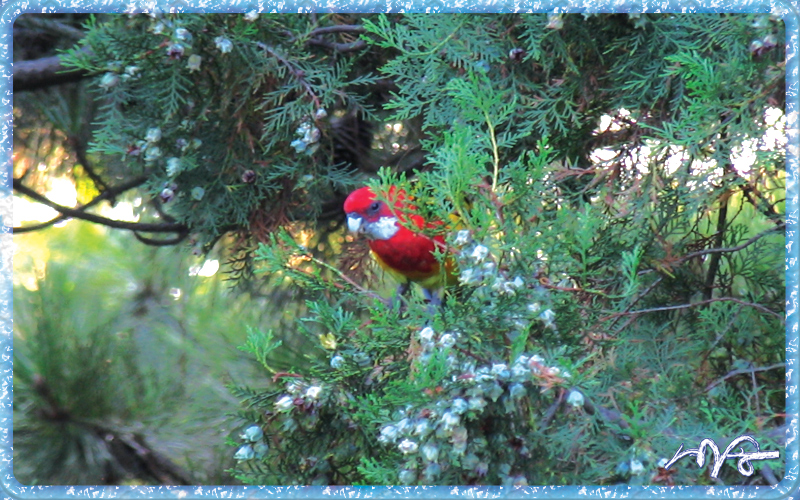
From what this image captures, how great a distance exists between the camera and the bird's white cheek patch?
4.29 feet

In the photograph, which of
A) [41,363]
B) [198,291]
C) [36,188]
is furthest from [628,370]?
[36,188]

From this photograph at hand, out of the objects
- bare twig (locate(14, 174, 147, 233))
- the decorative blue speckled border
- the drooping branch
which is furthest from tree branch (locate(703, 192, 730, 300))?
bare twig (locate(14, 174, 147, 233))

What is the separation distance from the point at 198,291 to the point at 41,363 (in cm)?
58

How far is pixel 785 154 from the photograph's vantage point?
37.8 inches

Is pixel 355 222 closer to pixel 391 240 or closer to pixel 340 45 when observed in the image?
pixel 391 240

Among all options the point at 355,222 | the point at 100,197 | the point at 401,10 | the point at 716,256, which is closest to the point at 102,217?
the point at 100,197

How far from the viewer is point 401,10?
1.12m

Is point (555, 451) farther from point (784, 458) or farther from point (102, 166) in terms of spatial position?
point (102, 166)

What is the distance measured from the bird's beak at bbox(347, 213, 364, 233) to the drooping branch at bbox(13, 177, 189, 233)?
0.37 metres

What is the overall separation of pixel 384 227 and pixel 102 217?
0.59 metres

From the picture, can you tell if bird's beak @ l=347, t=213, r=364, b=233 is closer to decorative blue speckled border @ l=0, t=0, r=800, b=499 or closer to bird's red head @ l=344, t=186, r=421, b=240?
bird's red head @ l=344, t=186, r=421, b=240

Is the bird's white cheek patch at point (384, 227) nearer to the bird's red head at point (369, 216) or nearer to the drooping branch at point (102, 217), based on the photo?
the bird's red head at point (369, 216)
